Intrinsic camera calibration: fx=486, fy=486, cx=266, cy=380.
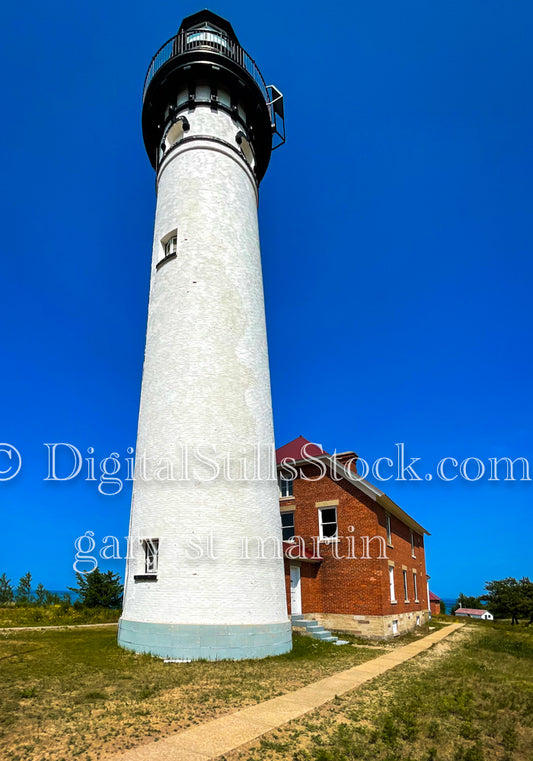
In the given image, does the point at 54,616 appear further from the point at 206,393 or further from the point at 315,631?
the point at 206,393

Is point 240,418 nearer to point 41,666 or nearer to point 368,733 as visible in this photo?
point 41,666

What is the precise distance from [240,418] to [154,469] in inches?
110

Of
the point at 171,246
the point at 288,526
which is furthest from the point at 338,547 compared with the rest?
the point at 171,246

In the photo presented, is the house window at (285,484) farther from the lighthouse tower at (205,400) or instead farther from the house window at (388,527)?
the lighthouse tower at (205,400)

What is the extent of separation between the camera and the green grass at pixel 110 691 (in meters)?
6.23

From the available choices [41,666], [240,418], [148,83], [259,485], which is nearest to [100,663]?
[41,666]

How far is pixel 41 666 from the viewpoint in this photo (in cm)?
1055

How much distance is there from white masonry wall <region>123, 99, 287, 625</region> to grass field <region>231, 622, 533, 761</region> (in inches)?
181

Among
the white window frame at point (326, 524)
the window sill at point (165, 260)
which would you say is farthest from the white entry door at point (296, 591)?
the window sill at point (165, 260)

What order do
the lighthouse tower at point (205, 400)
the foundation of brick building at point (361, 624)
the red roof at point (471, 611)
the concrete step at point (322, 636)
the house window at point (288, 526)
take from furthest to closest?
the red roof at point (471, 611) < the house window at point (288, 526) < the foundation of brick building at point (361, 624) < the concrete step at point (322, 636) < the lighthouse tower at point (205, 400)

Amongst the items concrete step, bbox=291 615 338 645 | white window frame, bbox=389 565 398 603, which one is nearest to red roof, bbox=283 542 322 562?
concrete step, bbox=291 615 338 645

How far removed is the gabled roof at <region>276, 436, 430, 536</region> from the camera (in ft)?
64.4

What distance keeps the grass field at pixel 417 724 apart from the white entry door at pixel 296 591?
8.61m

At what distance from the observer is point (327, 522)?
21.0 metres
